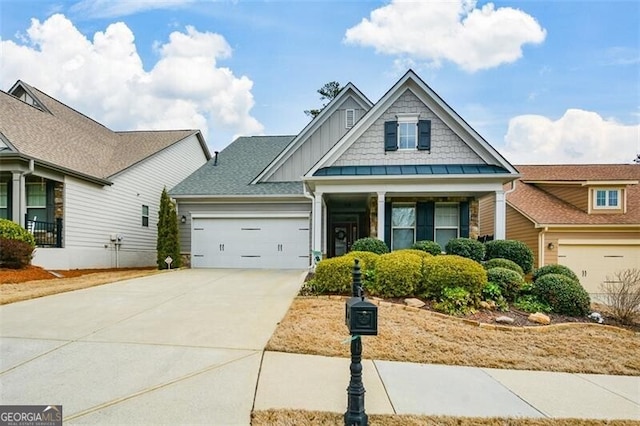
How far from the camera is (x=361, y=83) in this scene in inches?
619

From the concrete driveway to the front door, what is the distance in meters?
8.36

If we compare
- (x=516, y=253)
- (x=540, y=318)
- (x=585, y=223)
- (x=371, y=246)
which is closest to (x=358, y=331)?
(x=540, y=318)

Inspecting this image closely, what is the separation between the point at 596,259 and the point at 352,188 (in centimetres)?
1023

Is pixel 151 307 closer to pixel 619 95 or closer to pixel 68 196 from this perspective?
pixel 68 196

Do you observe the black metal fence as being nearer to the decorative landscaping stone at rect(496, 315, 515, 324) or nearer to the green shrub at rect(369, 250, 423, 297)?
the green shrub at rect(369, 250, 423, 297)

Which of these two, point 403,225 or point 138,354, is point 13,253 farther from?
point 403,225

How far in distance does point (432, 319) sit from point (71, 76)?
61.4ft

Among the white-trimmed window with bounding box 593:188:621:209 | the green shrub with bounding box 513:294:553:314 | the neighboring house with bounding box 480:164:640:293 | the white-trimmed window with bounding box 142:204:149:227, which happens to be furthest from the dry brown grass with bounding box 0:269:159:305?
the white-trimmed window with bounding box 593:188:621:209

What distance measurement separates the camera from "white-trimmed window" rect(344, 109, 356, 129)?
15215mm

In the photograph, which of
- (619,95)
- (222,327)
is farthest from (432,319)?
(619,95)

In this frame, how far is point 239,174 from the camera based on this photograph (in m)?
16.2

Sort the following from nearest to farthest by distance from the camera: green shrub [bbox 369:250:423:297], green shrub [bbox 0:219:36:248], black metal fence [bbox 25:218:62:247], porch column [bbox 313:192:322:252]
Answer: green shrub [bbox 369:250:423:297], green shrub [bbox 0:219:36:248], porch column [bbox 313:192:322:252], black metal fence [bbox 25:218:62:247]

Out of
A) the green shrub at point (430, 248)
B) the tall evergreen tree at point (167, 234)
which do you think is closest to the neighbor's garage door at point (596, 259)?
the green shrub at point (430, 248)

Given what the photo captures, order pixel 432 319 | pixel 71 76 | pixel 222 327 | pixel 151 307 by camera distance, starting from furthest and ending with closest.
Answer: pixel 71 76
pixel 151 307
pixel 432 319
pixel 222 327
